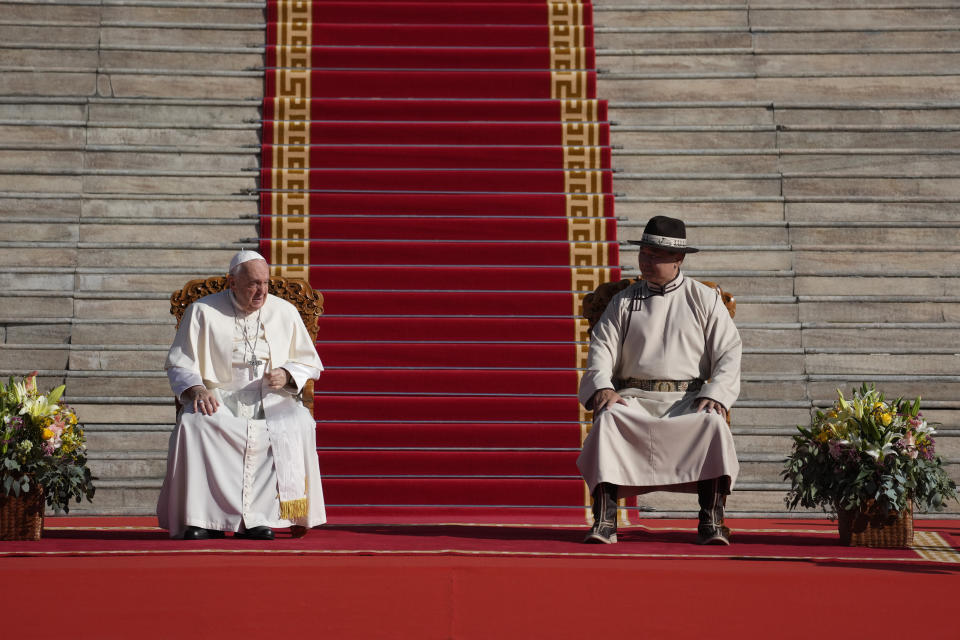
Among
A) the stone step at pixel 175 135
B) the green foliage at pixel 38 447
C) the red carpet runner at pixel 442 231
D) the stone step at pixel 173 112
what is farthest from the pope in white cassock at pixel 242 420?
the stone step at pixel 173 112

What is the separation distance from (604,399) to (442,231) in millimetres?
2888

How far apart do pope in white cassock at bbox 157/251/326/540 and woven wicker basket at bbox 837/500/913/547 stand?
234 centimetres

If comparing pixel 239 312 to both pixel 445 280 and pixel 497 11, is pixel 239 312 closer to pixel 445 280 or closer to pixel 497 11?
pixel 445 280

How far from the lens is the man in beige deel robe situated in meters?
5.54

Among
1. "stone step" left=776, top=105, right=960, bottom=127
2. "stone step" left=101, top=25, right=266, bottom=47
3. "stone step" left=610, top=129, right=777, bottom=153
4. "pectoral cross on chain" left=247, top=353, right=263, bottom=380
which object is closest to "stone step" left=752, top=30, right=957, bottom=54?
"stone step" left=776, top=105, right=960, bottom=127

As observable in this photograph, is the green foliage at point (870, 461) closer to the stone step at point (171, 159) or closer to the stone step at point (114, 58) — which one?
the stone step at point (171, 159)

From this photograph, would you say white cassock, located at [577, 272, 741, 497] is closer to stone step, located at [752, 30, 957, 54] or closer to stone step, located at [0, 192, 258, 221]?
stone step, located at [0, 192, 258, 221]

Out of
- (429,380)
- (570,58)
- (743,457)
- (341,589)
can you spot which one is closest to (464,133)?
(570,58)

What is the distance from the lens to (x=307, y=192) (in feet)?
27.8

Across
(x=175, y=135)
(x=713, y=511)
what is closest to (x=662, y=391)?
(x=713, y=511)

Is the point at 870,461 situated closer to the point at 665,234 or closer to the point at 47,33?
the point at 665,234

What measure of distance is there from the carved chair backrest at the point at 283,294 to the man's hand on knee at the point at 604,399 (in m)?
1.49

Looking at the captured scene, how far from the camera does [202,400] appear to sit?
5699 millimetres

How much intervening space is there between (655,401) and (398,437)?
6.35 ft
